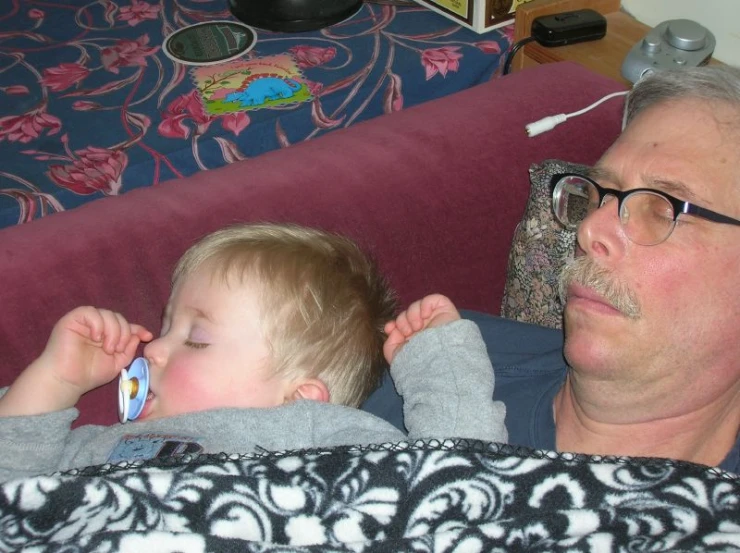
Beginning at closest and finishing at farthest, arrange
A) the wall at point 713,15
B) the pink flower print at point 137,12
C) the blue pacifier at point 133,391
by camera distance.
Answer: the blue pacifier at point 133,391 < the wall at point 713,15 < the pink flower print at point 137,12

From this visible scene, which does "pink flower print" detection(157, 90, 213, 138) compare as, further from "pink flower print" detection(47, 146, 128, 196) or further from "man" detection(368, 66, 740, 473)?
"man" detection(368, 66, 740, 473)

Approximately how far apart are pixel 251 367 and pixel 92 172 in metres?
0.56

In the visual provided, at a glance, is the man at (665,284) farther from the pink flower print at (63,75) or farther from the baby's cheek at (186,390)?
the pink flower print at (63,75)

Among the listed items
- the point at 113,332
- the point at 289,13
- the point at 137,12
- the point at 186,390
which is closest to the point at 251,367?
the point at 186,390

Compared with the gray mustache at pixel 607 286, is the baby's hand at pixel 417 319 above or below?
below

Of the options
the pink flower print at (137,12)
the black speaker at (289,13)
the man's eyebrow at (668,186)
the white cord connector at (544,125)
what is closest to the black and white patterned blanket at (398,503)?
the man's eyebrow at (668,186)

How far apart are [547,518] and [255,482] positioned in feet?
1.05

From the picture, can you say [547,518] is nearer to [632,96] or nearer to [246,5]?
[632,96]

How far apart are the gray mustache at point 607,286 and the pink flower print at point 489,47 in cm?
85

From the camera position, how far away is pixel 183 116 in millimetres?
1542

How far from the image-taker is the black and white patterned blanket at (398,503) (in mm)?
844

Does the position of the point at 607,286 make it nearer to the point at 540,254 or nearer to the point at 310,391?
the point at 540,254

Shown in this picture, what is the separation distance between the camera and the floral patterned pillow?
126cm

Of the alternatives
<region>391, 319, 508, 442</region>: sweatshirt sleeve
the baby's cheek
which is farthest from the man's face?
the baby's cheek
